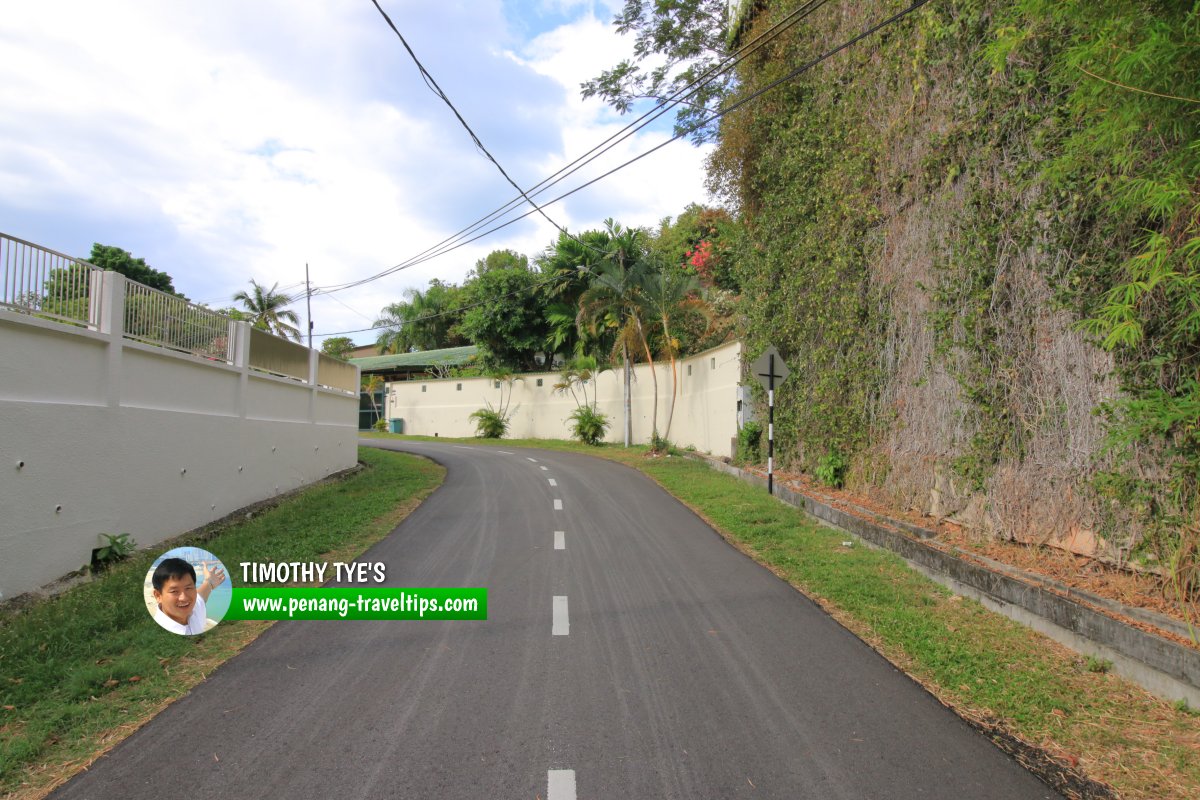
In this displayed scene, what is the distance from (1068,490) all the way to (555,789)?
17.0 feet

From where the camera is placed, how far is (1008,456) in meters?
6.77

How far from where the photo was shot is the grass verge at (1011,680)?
3.52 meters

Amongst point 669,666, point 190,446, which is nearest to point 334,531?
point 190,446

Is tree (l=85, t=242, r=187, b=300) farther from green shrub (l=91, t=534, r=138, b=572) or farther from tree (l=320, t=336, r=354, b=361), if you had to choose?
green shrub (l=91, t=534, r=138, b=572)

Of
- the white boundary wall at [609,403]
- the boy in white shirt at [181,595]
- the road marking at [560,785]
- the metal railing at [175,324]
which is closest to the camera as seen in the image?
the road marking at [560,785]

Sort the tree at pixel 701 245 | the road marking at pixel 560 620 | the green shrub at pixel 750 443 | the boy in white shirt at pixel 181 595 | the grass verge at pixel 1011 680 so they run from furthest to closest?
1. the tree at pixel 701 245
2. the green shrub at pixel 750 443
3. the boy in white shirt at pixel 181 595
4. the road marking at pixel 560 620
5. the grass verge at pixel 1011 680

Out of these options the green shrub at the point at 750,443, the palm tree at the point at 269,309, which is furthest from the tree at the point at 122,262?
the green shrub at the point at 750,443

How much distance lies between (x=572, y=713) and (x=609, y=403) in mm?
25024

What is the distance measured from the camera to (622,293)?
23234 millimetres

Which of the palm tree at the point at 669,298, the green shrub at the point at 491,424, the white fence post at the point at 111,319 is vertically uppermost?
the palm tree at the point at 669,298

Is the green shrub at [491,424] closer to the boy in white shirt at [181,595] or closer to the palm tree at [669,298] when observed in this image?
the palm tree at [669,298]

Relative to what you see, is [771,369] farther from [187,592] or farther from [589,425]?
[589,425]

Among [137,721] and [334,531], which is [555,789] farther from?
[334,531]

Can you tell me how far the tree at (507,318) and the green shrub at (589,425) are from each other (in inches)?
318
